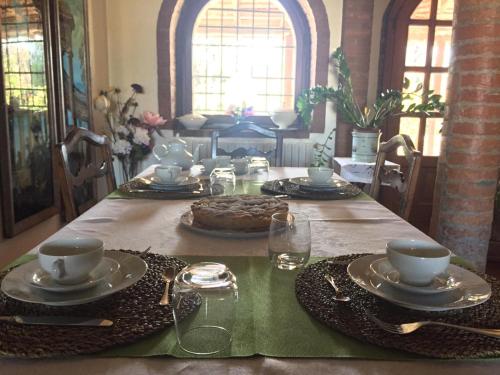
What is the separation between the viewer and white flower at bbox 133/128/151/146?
3.54 m

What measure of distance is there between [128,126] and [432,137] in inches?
96.5

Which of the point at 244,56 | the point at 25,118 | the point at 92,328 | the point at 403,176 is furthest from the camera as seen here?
the point at 244,56

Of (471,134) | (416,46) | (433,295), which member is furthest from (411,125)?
(433,295)

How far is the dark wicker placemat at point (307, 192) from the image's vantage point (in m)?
1.61

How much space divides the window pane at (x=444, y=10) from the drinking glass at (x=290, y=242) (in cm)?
328

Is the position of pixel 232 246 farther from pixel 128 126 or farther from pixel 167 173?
pixel 128 126

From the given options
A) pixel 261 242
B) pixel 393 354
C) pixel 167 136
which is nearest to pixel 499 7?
pixel 261 242

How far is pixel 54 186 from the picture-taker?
2.94 metres

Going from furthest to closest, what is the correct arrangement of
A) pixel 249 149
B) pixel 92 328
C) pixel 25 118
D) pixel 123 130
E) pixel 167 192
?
pixel 123 130 → pixel 249 149 → pixel 25 118 → pixel 167 192 → pixel 92 328

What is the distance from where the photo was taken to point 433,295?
740 millimetres

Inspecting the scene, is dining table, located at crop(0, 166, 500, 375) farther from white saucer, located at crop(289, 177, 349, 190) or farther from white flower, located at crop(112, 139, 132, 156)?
white flower, located at crop(112, 139, 132, 156)

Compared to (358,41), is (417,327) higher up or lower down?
lower down

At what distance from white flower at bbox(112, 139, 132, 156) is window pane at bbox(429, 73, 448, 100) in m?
2.44

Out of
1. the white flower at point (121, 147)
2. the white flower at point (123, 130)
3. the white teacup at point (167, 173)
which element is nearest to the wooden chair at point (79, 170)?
the white teacup at point (167, 173)
